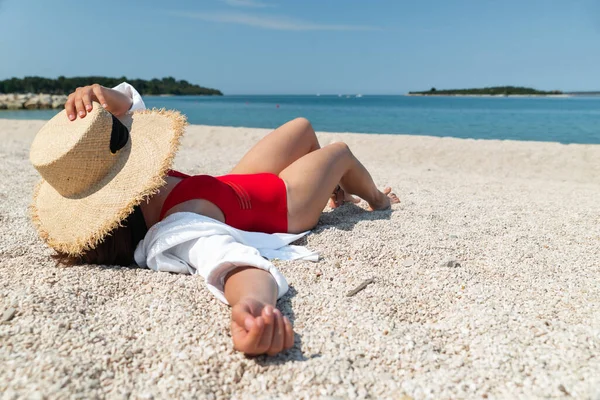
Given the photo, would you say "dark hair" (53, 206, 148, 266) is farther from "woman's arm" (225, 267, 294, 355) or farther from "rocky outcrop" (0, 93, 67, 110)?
"rocky outcrop" (0, 93, 67, 110)

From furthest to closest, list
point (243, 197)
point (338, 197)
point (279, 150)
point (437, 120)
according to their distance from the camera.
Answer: point (437, 120), point (338, 197), point (279, 150), point (243, 197)

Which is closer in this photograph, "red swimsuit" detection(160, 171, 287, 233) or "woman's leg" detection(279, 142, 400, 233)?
→ "red swimsuit" detection(160, 171, 287, 233)

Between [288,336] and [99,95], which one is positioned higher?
[99,95]

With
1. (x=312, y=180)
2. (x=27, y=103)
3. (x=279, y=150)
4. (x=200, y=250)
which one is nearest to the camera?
(x=200, y=250)

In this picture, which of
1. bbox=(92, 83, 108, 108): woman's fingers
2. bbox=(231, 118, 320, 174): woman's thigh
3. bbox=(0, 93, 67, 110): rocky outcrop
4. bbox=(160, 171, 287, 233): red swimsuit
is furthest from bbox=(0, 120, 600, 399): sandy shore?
bbox=(0, 93, 67, 110): rocky outcrop

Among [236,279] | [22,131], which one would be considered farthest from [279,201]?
[22,131]

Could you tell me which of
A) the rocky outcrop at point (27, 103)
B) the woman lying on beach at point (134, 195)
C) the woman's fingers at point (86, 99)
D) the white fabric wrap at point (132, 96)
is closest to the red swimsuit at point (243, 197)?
the woman lying on beach at point (134, 195)

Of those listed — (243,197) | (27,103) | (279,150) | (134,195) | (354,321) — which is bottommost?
(27,103)

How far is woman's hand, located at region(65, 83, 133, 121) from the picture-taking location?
2.11m

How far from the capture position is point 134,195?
6.47 ft

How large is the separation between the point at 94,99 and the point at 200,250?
0.97 metres

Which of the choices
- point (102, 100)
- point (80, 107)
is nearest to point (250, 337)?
point (80, 107)

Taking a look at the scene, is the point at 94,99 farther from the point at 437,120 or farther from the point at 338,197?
the point at 437,120

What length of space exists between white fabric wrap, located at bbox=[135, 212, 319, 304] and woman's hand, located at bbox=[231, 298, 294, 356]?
1.21 ft
